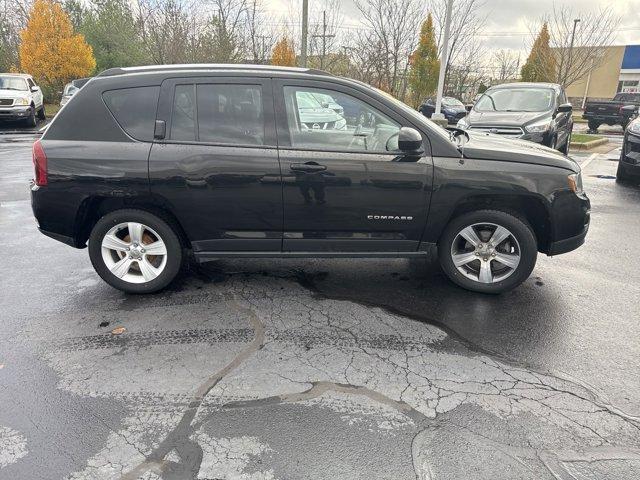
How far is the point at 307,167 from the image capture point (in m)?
3.82

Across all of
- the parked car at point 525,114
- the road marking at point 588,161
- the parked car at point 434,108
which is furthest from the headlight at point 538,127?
the parked car at point 434,108

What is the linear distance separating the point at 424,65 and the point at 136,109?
21.2 meters

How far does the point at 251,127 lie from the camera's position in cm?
387

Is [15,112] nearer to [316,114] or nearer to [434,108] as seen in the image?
[434,108]

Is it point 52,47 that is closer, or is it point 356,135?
point 356,135

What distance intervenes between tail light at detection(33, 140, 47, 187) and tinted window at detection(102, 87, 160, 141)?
0.66 m

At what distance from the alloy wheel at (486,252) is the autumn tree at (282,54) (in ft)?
75.7

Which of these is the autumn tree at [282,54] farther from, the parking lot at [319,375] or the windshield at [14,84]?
the parking lot at [319,375]

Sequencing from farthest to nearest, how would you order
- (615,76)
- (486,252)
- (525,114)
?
(615,76)
(525,114)
(486,252)

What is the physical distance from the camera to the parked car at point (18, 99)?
55.3 ft

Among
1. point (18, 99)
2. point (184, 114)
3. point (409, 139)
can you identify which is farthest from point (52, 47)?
point (409, 139)

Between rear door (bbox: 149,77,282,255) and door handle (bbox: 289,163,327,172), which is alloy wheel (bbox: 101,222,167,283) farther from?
door handle (bbox: 289,163,327,172)

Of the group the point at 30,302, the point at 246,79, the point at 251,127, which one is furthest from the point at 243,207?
the point at 30,302

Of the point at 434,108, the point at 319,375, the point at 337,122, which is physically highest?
the point at 434,108
